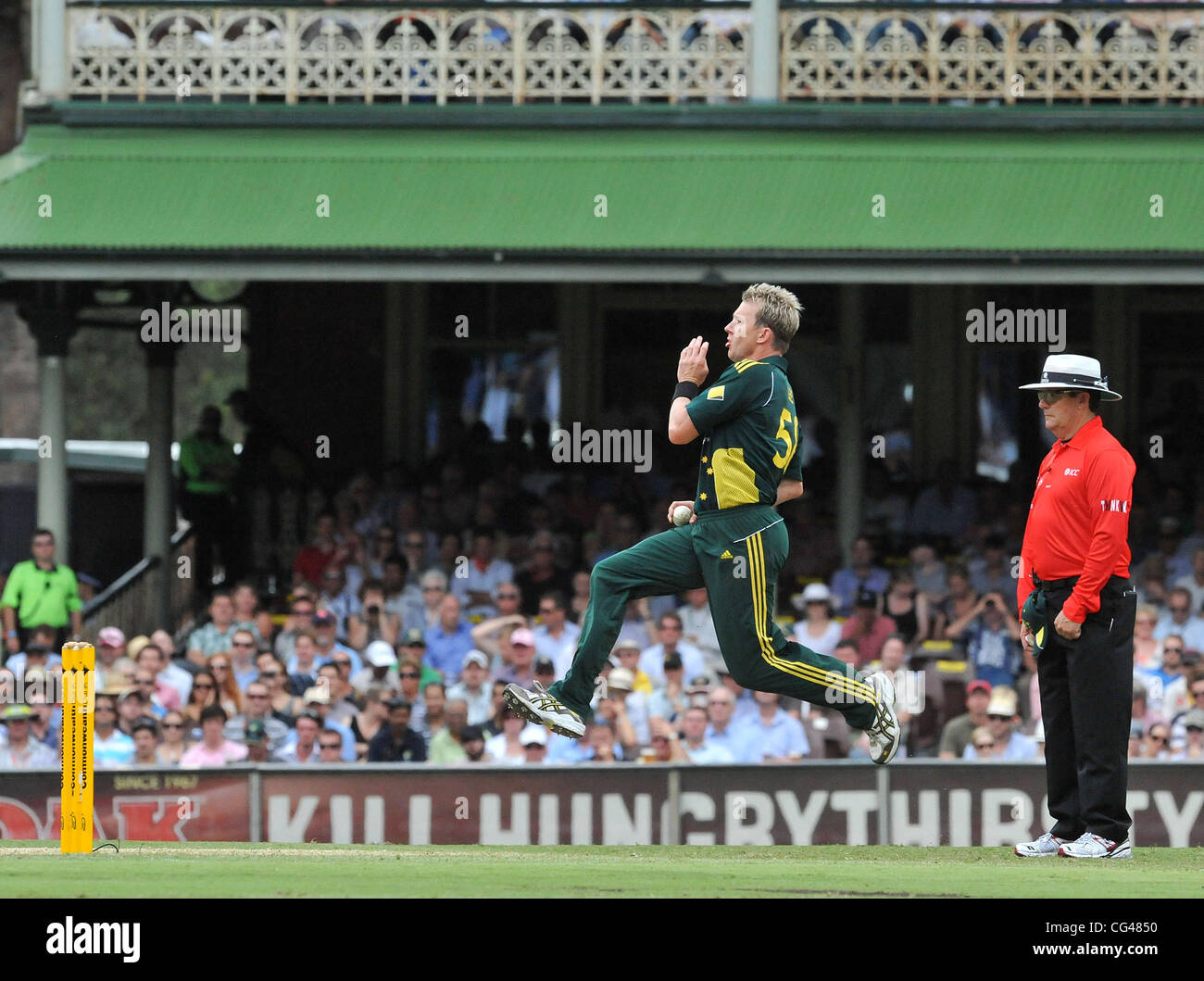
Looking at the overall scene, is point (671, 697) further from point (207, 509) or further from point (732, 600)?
point (732, 600)

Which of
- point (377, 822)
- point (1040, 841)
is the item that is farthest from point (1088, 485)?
point (377, 822)

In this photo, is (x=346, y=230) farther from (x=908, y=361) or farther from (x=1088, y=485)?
(x=1088, y=485)

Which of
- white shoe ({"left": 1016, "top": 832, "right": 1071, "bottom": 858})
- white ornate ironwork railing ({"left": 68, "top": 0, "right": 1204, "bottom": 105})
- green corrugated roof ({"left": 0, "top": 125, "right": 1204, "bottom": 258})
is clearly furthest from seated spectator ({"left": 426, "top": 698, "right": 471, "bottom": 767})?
white shoe ({"left": 1016, "top": 832, "right": 1071, "bottom": 858})

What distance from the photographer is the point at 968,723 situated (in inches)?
544

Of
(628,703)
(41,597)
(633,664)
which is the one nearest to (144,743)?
(41,597)

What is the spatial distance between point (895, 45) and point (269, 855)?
9933 mm

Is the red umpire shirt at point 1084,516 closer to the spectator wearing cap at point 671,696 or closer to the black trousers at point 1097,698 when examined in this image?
the black trousers at point 1097,698

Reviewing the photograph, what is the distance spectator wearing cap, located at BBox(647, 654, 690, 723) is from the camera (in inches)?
552

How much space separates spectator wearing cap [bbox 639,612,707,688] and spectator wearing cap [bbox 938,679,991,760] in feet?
5.50

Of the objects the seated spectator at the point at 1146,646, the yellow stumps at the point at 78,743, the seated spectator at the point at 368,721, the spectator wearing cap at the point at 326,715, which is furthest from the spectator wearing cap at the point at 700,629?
the yellow stumps at the point at 78,743

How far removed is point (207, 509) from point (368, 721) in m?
4.57

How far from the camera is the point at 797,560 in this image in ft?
54.7

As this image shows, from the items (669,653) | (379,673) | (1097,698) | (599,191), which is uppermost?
(599,191)

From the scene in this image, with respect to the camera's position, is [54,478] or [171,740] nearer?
[171,740]
